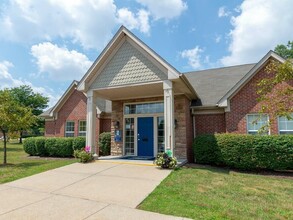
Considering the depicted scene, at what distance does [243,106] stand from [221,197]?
7.08m

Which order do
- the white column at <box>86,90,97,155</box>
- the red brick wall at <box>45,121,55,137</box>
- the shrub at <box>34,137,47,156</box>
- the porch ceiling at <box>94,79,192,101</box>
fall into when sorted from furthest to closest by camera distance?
1. the red brick wall at <box>45,121,55,137</box>
2. the shrub at <box>34,137,47,156</box>
3. the white column at <box>86,90,97,155</box>
4. the porch ceiling at <box>94,79,192,101</box>

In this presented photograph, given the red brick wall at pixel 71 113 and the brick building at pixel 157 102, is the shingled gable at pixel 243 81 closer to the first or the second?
the brick building at pixel 157 102

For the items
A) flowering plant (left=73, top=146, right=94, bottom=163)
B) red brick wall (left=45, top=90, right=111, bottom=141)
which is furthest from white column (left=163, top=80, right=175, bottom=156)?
red brick wall (left=45, top=90, right=111, bottom=141)

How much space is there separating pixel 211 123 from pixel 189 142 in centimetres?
172

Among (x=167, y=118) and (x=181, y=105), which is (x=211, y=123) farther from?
(x=167, y=118)

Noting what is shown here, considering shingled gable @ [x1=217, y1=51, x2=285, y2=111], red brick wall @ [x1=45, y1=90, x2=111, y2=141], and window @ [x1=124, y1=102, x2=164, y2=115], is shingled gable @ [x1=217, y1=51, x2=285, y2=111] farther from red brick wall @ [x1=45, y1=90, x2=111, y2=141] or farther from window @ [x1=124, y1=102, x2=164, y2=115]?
red brick wall @ [x1=45, y1=90, x2=111, y2=141]

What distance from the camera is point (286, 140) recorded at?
9.12m

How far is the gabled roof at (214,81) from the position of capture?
12.8 m

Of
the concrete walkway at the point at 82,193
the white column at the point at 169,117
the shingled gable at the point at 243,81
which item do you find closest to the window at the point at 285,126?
the shingled gable at the point at 243,81

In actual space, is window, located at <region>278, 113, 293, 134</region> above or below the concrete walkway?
above

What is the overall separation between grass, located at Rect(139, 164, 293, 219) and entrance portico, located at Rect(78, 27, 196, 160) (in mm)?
2475

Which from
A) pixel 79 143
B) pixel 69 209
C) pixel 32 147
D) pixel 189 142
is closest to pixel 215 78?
pixel 189 142

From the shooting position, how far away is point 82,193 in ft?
20.2

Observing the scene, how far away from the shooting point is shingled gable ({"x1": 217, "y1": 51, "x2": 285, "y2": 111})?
11.1m
